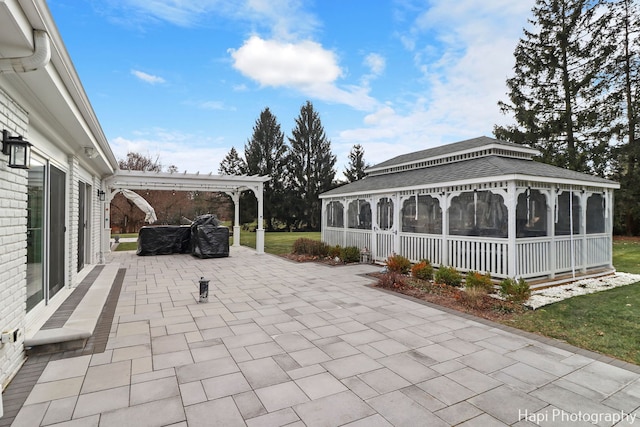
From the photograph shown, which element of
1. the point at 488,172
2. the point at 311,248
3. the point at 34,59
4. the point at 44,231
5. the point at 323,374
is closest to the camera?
the point at 34,59

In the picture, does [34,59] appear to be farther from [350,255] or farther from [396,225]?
[350,255]

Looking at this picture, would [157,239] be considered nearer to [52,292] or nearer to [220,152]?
[52,292]

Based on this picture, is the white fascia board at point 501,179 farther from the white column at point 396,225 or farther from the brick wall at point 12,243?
the brick wall at point 12,243

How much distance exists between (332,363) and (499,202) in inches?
231

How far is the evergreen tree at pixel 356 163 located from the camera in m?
29.4

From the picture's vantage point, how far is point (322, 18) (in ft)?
29.5

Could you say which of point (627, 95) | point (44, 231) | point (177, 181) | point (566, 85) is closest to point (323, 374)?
point (44, 231)

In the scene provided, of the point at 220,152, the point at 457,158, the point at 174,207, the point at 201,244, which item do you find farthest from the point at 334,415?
the point at 220,152

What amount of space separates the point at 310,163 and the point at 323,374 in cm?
2514

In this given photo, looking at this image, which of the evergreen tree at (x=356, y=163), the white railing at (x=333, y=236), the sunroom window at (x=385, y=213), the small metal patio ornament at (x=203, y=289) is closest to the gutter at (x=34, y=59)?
the small metal patio ornament at (x=203, y=289)

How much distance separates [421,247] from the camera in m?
8.11

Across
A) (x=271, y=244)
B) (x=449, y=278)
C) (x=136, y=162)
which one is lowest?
(x=271, y=244)

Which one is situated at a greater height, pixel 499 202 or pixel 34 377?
pixel 499 202

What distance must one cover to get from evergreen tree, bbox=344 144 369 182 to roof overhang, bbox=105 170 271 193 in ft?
58.6
